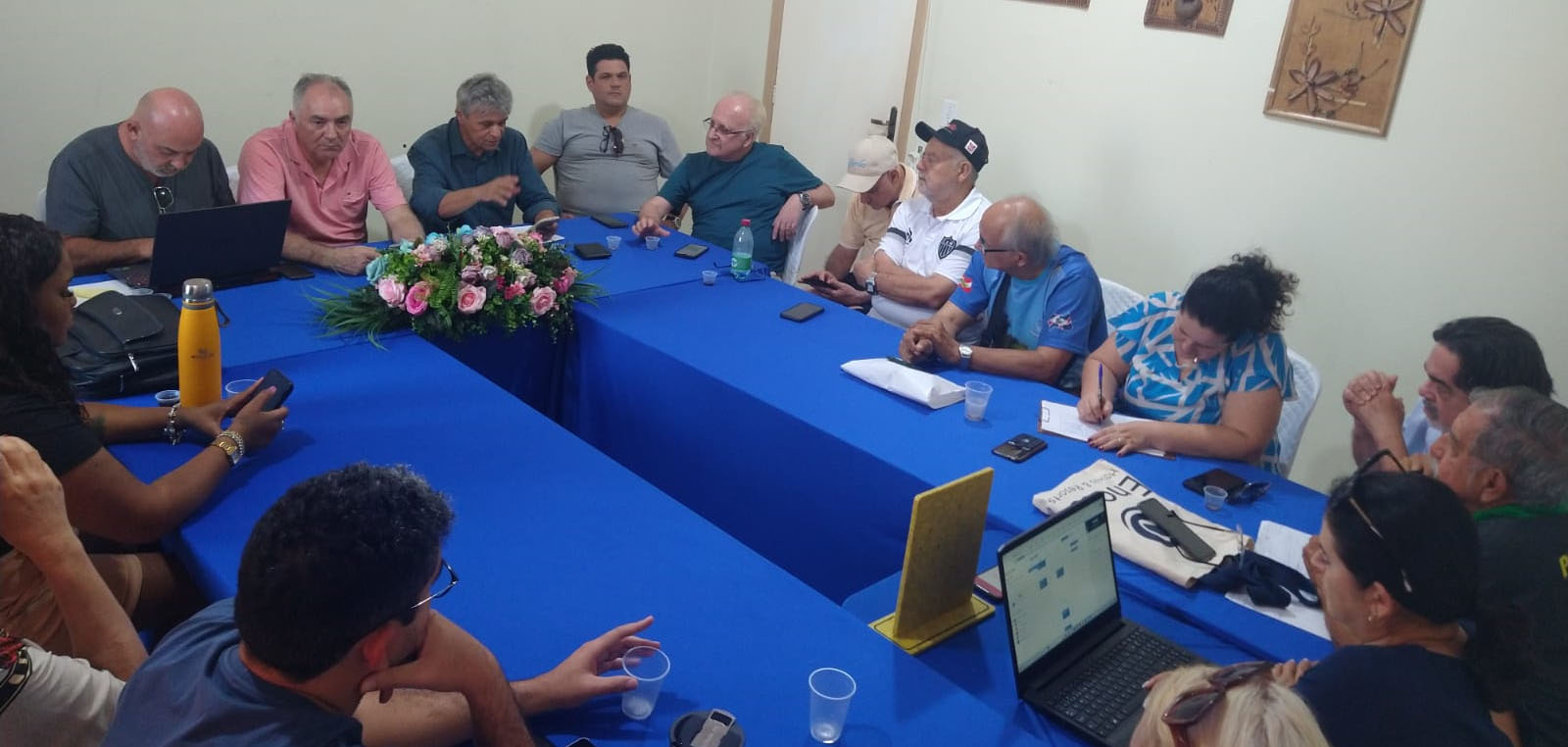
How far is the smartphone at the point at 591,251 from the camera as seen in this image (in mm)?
3666

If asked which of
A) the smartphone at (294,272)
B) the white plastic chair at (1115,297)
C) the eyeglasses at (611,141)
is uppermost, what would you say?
the eyeglasses at (611,141)

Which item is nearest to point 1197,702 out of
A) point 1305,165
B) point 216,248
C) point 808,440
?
point 808,440

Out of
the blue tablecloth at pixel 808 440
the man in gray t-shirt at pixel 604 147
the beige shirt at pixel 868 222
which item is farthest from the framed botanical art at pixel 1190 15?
the man in gray t-shirt at pixel 604 147

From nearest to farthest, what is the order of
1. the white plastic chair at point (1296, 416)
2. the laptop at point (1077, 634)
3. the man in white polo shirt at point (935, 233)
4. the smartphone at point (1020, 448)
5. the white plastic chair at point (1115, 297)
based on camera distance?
the laptop at point (1077, 634) → the smartphone at point (1020, 448) → the white plastic chair at point (1296, 416) → the white plastic chair at point (1115, 297) → the man in white polo shirt at point (935, 233)

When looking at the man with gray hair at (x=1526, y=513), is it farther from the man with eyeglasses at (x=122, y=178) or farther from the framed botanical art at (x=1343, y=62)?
the man with eyeglasses at (x=122, y=178)

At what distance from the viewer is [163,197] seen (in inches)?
127

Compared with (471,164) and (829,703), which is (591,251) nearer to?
(471,164)

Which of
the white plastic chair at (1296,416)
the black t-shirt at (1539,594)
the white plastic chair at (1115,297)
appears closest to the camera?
the black t-shirt at (1539,594)

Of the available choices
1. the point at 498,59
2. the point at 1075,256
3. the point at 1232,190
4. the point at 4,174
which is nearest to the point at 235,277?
the point at 4,174

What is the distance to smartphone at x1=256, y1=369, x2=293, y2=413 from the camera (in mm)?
2100

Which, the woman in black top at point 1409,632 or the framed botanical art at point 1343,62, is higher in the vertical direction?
the framed botanical art at point 1343,62

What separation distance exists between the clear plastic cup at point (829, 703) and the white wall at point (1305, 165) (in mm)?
3046

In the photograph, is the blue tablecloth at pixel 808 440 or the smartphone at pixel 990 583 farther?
the blue tablecloth at pixel 808 440

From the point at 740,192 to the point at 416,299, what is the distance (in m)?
1.94
